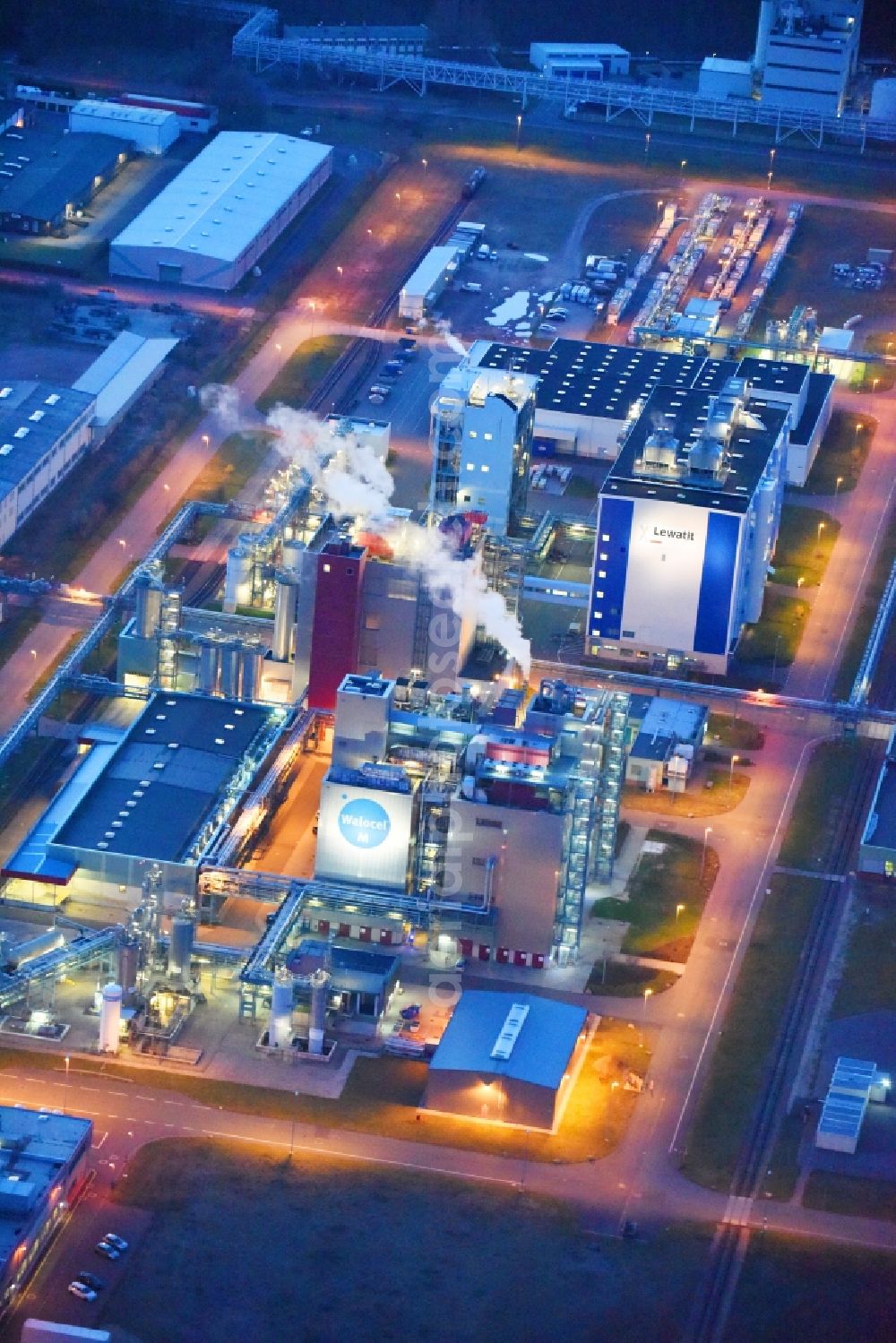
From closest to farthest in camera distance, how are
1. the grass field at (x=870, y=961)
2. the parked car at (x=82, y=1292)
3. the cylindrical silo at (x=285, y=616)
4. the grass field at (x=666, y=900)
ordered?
the parked car at (x=82, y=1292) → the grass field at (x=870, y=961) → the grass field at (x=666, y=900) → the cylindrical silo at (x=285, y=616)

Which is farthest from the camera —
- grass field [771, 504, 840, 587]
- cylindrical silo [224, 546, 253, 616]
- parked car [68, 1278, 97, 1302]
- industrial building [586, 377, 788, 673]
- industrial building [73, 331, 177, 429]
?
industrial building [73, 331, 177, 429]

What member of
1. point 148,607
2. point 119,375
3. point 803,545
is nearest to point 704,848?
point 148,607

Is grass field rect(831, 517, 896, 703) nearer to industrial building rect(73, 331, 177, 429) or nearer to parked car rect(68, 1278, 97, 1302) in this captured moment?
industrial building rect(73, 331, 177, 429)

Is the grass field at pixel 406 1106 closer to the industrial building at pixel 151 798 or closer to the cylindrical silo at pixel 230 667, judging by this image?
the industrial building at pixel 151 798

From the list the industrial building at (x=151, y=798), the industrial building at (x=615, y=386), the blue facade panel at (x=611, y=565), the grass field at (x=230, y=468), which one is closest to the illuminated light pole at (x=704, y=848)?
the blue facade panel at (x=611, y=565)

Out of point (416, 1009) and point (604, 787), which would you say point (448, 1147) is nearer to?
point (416, 1009)

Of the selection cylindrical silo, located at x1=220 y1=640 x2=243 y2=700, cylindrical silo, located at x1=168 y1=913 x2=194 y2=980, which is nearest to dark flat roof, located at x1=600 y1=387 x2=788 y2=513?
cylindrical silo, located at x1=220 y1=640 x2=243 y2=700
